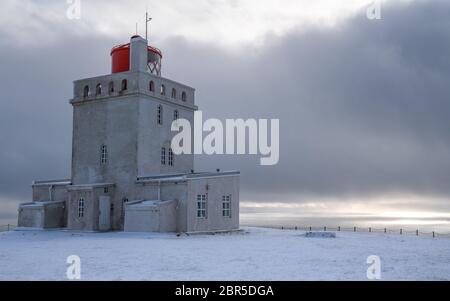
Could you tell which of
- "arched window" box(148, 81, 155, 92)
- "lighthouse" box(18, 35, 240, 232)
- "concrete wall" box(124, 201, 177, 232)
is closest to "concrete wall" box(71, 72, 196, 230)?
"lighthouse" box(18, 35, 240, 232)

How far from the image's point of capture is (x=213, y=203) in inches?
1529

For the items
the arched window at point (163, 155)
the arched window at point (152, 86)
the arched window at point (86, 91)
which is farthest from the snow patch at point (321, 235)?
the arched window at point (86, 91)

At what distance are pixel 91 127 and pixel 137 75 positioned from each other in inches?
264

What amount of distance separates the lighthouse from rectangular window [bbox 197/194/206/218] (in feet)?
0.25

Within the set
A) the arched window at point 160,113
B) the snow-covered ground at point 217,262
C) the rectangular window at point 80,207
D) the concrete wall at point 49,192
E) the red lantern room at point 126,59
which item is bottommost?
the snow-covered ground at point 217,262

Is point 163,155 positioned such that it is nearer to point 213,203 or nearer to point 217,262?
point 213,203

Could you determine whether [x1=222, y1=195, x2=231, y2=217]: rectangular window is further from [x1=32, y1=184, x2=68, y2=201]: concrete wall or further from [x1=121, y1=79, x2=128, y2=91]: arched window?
[x1=32, y1=184, x2=68, y2=201]: concrete wall

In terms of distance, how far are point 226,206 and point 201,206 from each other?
110 inches

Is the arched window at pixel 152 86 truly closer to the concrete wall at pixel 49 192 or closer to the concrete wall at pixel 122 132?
the concrete wall at pixel 122 132

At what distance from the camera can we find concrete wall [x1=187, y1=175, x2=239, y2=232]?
122ft

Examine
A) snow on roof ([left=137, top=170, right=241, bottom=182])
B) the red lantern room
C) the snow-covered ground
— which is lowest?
the snow-covered ground

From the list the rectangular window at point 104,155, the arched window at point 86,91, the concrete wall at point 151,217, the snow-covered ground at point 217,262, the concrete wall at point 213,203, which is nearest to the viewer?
the snow-covered ground at point 217,262

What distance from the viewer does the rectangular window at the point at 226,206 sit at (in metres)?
39.8
